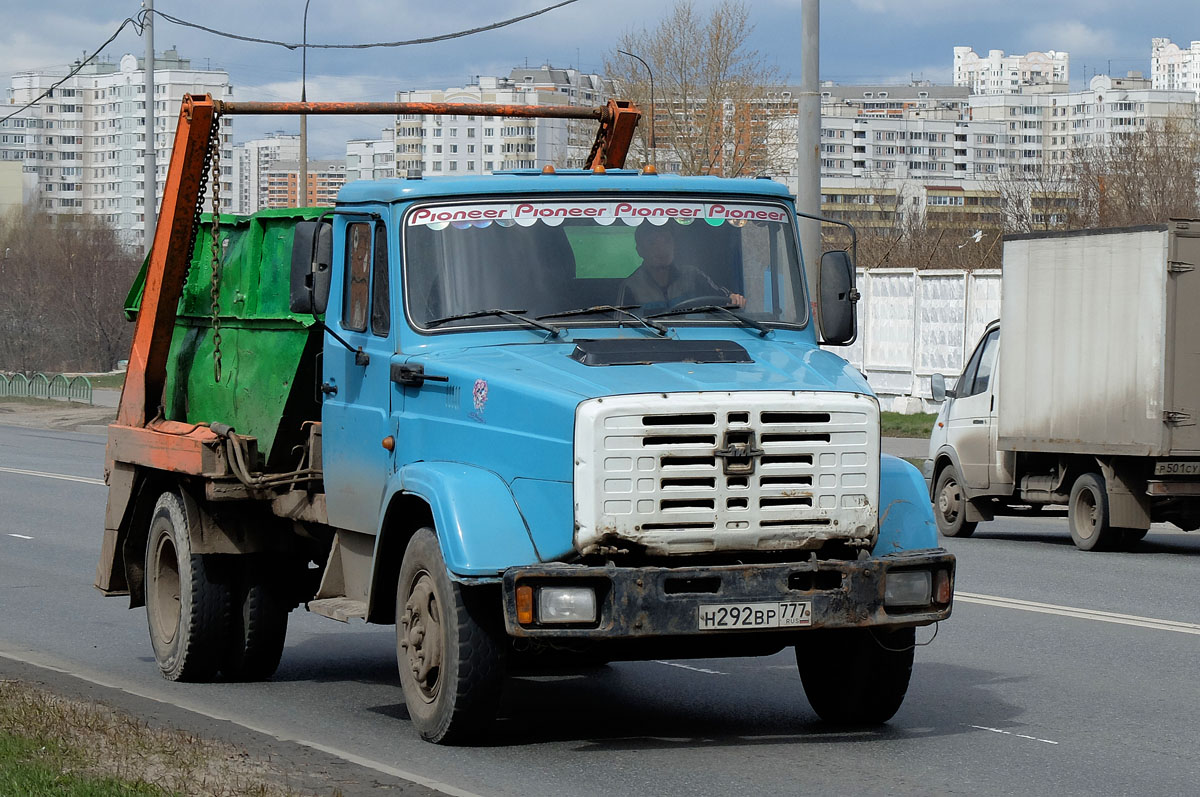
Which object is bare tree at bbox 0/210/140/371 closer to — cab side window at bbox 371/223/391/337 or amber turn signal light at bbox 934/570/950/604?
cab side window at bbox 371/223/391/337

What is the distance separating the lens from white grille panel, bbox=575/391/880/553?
21.3ft

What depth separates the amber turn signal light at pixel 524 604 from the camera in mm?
6410

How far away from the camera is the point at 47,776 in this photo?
619 centimetres

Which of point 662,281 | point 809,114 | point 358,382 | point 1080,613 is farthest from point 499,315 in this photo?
point 809,114

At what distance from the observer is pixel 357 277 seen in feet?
26.4

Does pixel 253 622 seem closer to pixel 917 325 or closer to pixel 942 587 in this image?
pixel 942 587

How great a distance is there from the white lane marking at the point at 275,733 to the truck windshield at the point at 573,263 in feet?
5.84

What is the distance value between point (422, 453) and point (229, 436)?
1.94m

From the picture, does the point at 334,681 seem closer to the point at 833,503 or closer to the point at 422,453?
the point at 422,453

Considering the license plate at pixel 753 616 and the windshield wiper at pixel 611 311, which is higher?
the windshield wiper at pixel 611 311

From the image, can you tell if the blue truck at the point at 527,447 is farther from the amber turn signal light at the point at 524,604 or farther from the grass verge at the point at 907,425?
the grass verge at the point at 907,425

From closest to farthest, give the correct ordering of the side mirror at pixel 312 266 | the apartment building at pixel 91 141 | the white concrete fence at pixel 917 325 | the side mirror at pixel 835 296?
1. the side mirror at pixel 312 266
2. the side mirror at pixel 835 296
3. the white concrete fence at pixel 917 325
4. the apartment building at pixel 91 141

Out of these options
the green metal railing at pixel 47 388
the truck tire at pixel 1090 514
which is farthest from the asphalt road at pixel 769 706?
the green metal railing at pixel 47 388

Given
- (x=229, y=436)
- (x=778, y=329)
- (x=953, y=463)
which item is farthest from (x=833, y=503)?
(x=953, y=463)
